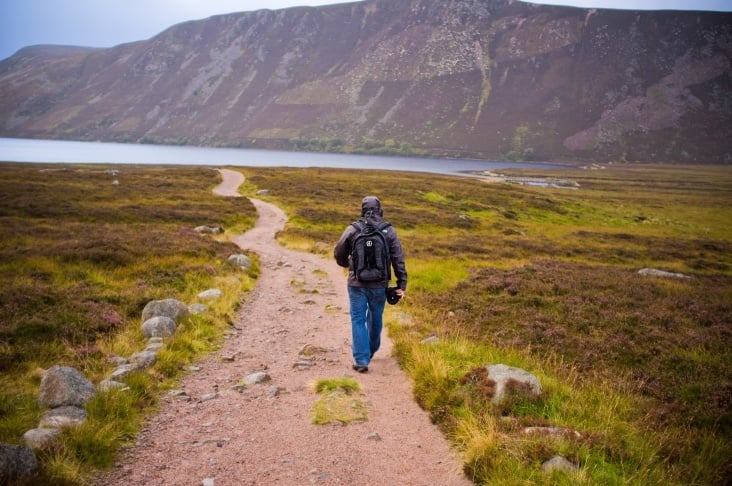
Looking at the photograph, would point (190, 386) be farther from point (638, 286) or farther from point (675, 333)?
point (638, 286)

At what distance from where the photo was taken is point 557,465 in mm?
4531

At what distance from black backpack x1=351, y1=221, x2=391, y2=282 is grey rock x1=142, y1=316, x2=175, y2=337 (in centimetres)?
479

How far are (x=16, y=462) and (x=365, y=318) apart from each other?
17.7 feet

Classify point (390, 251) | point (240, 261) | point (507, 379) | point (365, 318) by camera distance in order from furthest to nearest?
point (240, 261) → point (365, 318) → point (390, 251) → point (507, 379)

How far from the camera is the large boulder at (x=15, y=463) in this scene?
3889 millimetres

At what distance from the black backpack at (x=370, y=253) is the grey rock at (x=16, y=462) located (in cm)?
510

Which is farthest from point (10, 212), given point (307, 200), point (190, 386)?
point (190, 386)

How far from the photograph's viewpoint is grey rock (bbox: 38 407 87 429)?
510cm

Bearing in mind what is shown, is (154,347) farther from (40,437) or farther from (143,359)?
(40,437)

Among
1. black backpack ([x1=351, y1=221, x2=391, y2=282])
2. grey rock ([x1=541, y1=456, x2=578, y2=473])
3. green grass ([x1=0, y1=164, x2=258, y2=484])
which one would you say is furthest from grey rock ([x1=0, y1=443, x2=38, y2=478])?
grey rock ([x1=541, y1=456, x2=578, y2=473])

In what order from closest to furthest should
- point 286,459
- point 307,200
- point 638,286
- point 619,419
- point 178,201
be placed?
point 286,459, point 619,419, point 638,286, point 178,201, point 307,200

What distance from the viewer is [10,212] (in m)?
26.3

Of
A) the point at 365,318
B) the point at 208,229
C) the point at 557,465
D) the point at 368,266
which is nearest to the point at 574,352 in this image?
the point at 365,318

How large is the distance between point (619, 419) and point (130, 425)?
6.86 metres
